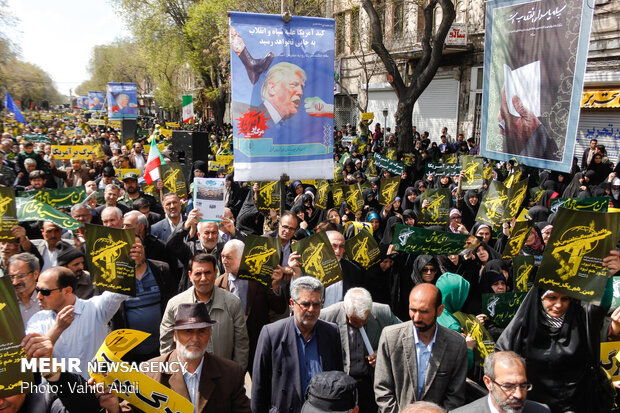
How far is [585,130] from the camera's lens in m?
16.3

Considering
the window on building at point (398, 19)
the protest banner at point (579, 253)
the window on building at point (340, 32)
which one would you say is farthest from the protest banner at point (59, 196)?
the window on building at point (340, 32)

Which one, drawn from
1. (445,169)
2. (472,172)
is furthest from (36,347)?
(445,169)

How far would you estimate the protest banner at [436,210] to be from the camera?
7.24 meters

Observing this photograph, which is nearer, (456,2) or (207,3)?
(456,2)

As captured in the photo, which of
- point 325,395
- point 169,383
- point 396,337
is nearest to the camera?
point 325,395

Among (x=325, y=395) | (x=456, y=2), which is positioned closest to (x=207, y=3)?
(x=456, y=2)

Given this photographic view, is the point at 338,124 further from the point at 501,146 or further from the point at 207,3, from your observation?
the point at 501,146

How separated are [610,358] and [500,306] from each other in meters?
0.85

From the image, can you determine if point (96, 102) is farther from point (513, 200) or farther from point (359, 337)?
point (359, 337)

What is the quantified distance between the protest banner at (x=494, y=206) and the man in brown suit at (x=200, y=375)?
15.3 feet

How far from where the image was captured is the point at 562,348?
354 cm

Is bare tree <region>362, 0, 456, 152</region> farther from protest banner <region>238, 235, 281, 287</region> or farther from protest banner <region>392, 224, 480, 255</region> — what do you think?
protest banner <region>238, 235, 281, 287</region>

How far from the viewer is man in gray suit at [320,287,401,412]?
11.8 ft

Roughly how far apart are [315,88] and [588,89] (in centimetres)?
1371
